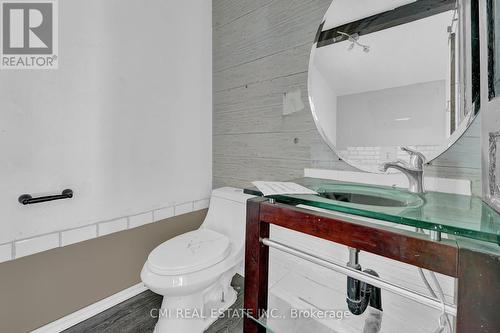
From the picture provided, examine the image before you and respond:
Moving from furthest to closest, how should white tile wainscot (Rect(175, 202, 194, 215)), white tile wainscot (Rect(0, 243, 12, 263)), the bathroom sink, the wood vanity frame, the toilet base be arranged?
white tile wainscot (Rect(175, 202, 194, 215))
the toilet base
white tile wainscot (Rect(0, 243, 12, 263))
the bathroom sink
the wood vanity frame

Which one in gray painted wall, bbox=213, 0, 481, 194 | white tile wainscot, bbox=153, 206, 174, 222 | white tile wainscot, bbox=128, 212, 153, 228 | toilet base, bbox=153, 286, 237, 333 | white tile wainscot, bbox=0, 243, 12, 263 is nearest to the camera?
white tile wainscot, bbox=0, 243, 12, 263

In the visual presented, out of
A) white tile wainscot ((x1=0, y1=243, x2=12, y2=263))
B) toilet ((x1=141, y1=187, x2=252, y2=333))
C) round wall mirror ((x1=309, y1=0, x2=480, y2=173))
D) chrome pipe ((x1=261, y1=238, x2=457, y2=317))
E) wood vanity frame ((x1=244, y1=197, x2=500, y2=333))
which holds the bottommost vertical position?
toilet ((x1=141, y1=187, x2=252, y2=333))

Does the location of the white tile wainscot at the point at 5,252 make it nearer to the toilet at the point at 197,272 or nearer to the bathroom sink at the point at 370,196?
the toilet at the point at 197,272

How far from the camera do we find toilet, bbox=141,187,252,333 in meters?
1.08

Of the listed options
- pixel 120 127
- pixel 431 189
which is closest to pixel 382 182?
pixel 431 189

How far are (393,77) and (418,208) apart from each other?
0.62 metres

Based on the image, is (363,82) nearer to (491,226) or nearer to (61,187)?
(491,226)

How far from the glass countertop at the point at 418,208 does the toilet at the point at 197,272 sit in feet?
1.86

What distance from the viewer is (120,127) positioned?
138 centimetres

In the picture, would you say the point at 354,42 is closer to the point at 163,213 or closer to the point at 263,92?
the point at 263,92

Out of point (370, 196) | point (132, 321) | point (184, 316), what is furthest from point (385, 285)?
point (132, 321)

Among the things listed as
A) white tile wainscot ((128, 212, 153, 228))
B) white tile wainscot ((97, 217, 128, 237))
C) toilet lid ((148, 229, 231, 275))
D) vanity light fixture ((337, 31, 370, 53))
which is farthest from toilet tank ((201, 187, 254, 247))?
vanity light fixture ((337, 31, 370, 53))

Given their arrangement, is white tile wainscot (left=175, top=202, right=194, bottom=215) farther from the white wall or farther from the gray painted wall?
the gray painted wall

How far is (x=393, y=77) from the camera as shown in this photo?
3.31 feet
